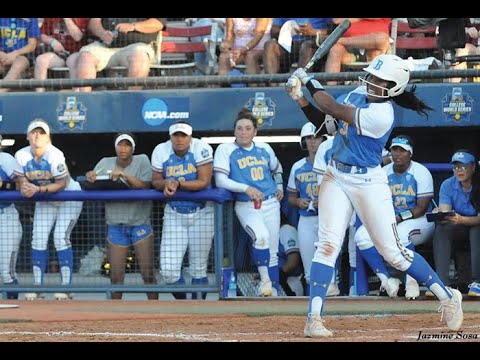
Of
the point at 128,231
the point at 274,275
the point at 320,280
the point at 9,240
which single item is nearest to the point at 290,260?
the point at 274,275

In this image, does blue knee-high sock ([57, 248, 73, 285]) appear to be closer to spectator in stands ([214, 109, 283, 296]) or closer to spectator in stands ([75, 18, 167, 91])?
spectator in stands ([214, 109, 283, 296])

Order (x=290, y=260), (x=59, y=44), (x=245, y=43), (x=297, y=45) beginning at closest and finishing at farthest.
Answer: (x=290, y=260), (x=297, y=45), (x=245, y=43), (x=59, y=44)

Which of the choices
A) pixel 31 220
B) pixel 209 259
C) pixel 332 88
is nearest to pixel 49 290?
pixel 31 220

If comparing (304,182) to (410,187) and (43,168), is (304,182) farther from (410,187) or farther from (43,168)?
(43,168)

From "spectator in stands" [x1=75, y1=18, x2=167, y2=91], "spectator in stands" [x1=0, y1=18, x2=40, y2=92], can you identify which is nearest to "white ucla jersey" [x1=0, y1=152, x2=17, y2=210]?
"spectator in stands" [x1=75, y1=18, x2=167, y2=91]

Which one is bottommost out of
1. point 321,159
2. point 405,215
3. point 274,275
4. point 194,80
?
point 274,275

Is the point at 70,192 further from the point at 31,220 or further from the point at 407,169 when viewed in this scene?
the point at 407,169

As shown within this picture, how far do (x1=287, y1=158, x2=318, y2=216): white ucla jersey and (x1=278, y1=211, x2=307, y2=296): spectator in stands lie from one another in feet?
0.83

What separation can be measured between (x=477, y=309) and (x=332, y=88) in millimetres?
2789

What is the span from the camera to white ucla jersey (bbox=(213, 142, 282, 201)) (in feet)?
30.7

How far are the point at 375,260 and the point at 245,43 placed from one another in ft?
9.31

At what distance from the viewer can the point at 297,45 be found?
1042 cm
